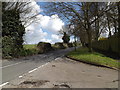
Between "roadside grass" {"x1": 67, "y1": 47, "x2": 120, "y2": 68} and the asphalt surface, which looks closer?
the asphalt surface

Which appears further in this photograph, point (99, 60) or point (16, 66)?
point (99, 60)

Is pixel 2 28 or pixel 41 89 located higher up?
pixel 2 28

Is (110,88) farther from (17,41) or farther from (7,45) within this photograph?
(17,41)

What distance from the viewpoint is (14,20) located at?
70.3ft

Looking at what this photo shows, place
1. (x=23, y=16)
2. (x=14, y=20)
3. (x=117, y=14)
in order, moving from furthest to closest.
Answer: (x=23, y=16) < (x=14, y=20) < (x=117, y=14)

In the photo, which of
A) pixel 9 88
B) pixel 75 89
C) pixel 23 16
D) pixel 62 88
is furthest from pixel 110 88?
pixel 23 16

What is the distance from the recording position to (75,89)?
5.21 metres

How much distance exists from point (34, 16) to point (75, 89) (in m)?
24.8

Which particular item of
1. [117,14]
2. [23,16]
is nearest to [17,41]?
[23,16]

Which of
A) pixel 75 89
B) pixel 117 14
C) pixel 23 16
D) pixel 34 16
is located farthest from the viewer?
pixel 34 16

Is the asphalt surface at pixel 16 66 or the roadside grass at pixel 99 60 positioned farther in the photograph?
the roadside grass at pixel 99 60

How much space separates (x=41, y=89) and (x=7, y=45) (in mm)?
14703

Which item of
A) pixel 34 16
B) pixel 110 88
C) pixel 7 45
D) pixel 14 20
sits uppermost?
pixel 34 16

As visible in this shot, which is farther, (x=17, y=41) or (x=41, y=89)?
(x=17, y=41)
